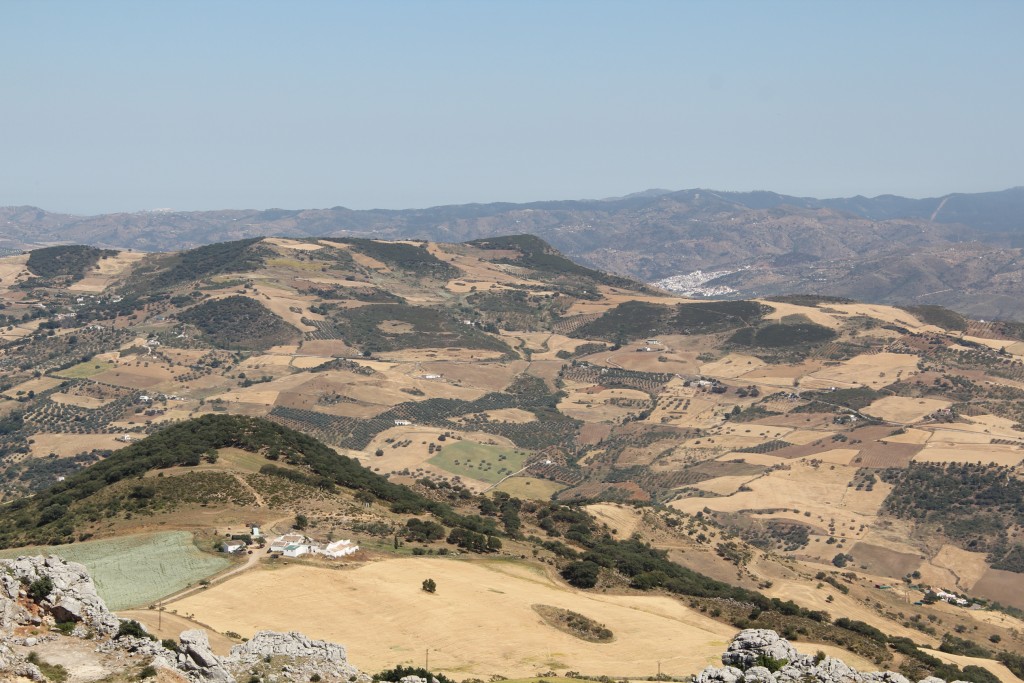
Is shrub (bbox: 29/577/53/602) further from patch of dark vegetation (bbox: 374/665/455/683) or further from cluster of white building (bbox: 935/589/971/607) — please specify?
cluster of white building (bbox: 935/589/971/607)

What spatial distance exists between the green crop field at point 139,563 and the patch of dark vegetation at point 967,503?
10286 centimetres

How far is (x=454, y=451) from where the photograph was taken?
16925 centimetres

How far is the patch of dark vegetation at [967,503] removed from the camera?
417 ft

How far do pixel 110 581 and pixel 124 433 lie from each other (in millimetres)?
113514

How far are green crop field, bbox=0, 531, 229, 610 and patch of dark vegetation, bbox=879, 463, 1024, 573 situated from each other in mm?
102861

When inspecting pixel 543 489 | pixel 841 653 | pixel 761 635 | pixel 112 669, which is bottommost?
pixel 543 489

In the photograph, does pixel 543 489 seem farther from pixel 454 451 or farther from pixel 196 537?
pixel 196 537

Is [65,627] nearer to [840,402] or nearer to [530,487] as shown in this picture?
[530,487]

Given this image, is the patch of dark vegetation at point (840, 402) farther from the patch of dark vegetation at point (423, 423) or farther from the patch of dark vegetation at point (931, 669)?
the patch of dark vegetation at point (931, 669)

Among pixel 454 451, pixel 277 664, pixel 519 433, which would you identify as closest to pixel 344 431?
pixel 454 451

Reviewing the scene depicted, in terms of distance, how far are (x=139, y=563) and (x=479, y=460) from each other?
10305 cm

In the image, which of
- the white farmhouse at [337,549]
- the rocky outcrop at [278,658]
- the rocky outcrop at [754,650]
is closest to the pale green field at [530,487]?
the white farmhouse at [337,549]

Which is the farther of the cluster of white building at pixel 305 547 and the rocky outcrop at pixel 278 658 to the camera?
the cluster of white building at pixel 305 547

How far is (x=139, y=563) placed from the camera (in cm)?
6675
